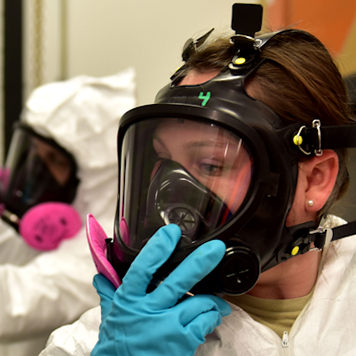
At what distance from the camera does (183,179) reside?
A: 0.82 meters

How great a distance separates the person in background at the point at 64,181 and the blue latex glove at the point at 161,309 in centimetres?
102

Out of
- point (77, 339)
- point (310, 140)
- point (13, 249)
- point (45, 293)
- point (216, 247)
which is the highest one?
point (310, 140)

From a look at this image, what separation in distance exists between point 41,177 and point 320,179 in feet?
4.43

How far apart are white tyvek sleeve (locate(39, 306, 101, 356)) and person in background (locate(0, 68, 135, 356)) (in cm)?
75

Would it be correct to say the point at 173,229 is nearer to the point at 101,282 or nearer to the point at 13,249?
the point at 101,282

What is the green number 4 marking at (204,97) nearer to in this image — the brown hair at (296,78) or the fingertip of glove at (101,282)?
the brown hair at (296,78)

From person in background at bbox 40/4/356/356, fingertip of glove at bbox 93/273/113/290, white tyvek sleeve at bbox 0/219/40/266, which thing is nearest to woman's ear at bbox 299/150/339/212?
person in background at bbox 40/4/356/356

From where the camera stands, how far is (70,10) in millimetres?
2605

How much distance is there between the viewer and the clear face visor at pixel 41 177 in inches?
Answer: 76.5

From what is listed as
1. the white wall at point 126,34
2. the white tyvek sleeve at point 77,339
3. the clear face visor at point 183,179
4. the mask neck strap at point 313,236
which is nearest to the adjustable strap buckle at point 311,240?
the mask neck strap at point 313,236

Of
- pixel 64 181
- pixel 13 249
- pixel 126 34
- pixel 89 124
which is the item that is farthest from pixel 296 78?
pixel 13 249

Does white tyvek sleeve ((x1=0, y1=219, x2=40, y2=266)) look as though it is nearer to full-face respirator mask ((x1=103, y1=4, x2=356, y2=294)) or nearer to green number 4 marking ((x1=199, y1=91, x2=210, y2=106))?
full-face respirator mask ((x1=103, y1=4, x2=356, y2=294))

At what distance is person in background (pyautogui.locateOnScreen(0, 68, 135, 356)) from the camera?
1.73 metres

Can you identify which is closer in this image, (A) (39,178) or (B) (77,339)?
(B) (77,339)
